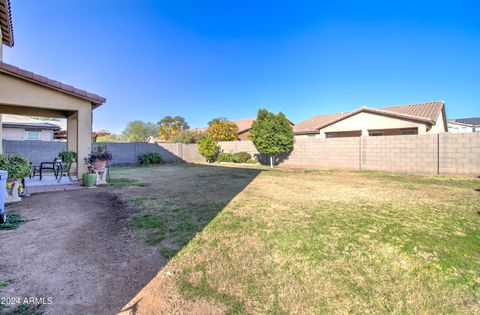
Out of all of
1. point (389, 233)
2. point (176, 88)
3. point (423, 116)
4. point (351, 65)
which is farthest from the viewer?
point (176, 88)

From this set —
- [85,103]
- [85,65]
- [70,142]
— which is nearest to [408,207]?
[85,103]

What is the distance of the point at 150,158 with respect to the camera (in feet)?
58.0

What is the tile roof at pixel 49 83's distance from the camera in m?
5.82

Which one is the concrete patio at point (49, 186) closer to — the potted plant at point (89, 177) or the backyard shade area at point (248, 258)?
the potted plant at point (89, 177)

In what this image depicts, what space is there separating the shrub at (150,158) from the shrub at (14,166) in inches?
489

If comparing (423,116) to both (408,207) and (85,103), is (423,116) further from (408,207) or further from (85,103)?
(85,103)

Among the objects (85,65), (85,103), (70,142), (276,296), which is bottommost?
(276,296)

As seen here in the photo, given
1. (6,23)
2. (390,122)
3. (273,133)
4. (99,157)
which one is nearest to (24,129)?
(6,23)

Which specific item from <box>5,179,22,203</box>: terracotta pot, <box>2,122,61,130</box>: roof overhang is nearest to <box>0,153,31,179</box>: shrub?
<box>5,179,22,203</box>: terracotta pot

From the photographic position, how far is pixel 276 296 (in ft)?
6.66

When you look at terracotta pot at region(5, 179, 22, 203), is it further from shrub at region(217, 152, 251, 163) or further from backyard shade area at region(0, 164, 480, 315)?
shrub at region(217, 152, 251, 163)

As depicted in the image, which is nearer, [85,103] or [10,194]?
[10,194]

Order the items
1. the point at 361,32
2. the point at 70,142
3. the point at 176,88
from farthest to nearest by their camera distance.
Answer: the point at 176,88
the point at 361,32
the point at 70,142

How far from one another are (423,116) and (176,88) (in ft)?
66.9
